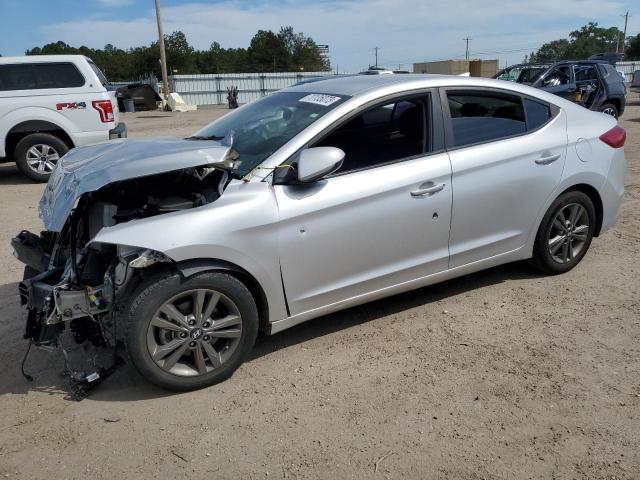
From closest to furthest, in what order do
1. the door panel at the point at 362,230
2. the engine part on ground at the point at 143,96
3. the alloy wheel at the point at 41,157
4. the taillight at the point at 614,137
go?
1. the door panel at the point at 362,230
2. the taillight at the point at 614,137
3. the alloy wheel at the point at 41,157
4. the engine part on ground at the point at 143,96

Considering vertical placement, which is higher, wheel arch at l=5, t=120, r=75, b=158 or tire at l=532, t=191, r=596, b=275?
wheel arch at l=5, t=120, r=75, b=158

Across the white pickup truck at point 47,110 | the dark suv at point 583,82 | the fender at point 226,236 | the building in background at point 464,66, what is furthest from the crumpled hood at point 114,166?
the building in background at point 464,66

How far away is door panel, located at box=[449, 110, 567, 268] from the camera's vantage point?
393 centimetres

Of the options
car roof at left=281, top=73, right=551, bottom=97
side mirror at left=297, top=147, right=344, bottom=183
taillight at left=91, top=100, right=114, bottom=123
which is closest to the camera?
side mirror at left=297, top=147, right=344, bottom=183

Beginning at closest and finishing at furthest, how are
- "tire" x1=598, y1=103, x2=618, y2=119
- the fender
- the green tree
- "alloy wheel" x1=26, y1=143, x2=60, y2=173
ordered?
1. the fender
2. "alloy wheel" x1=26, y1=143, x2=60, y2=173
3. "tire" x1=598, y1=103, x2=618, y2=119
4. the green tree

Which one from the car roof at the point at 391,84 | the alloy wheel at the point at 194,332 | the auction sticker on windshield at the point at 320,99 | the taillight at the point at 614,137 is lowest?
the alloy wheel at the point at 194,332

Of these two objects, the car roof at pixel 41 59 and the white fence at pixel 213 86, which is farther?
the white fence at pixel 213 86

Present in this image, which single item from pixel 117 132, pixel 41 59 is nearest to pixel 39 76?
pixel 41 59

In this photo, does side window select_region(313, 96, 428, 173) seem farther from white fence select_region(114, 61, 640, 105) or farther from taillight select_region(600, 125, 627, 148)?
white fence select_region(114, 61, 640, 105)

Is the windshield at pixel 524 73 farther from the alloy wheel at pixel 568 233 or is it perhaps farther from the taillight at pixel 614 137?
the alloy wheel at pixel 568 233

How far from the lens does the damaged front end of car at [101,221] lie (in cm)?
306

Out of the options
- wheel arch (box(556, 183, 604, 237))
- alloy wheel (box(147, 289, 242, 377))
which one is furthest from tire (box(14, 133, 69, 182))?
wheel arch (box(556, 183, 604, 237))

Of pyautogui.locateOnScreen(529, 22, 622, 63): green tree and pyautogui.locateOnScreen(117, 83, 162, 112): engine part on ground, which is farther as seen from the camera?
pyautogui.locateOnScreen(529, 22, 622, 63): green tree

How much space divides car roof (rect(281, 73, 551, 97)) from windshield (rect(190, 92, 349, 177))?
0.12 m
